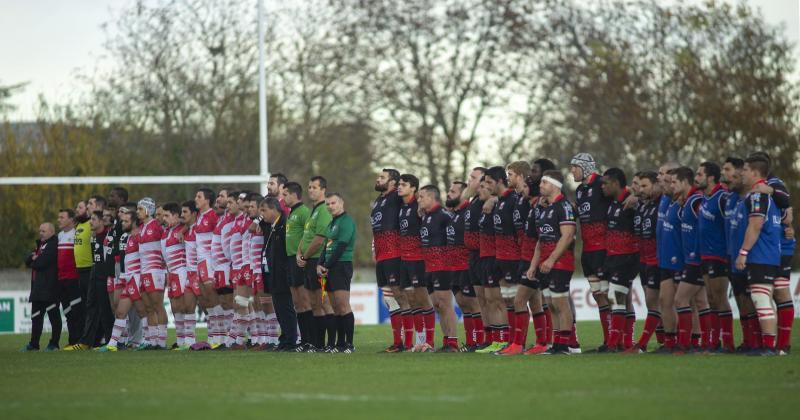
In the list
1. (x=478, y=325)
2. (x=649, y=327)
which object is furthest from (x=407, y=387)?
(x=478, y=325)

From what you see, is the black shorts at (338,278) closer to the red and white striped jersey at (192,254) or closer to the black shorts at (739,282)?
the red and white striped jersey at (192,254)

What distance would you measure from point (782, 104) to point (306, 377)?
3087 centimetres

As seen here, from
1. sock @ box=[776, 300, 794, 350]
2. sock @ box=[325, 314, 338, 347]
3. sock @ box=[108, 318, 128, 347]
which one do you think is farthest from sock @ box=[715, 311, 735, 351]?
sock @ box=[108, 318, 128, 347]

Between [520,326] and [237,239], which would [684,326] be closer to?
[520,326]

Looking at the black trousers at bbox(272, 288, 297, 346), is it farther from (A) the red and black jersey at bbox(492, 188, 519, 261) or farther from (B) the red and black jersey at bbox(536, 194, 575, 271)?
(B) the red and black jersey at bbox(536, 194, 575, 271)

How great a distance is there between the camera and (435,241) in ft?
54.8

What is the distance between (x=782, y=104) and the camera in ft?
131

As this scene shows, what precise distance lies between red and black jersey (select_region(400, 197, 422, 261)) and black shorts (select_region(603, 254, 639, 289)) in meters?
2.71

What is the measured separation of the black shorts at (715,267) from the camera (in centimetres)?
1460

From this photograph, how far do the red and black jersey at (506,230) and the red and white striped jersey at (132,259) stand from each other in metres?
5.82

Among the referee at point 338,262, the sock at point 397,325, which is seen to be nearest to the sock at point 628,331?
the sock at point 397,325

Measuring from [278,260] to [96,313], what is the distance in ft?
12.4

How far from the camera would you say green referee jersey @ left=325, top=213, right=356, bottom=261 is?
16.5 m

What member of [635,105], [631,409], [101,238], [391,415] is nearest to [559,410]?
[631,409]
